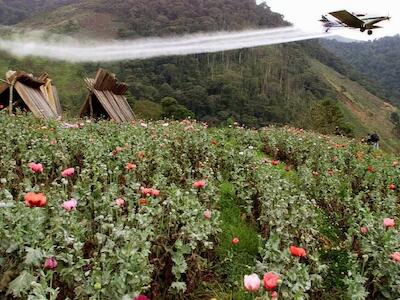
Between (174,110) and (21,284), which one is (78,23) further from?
(21,284)

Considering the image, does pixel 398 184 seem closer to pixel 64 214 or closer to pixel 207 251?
pixel 207 251

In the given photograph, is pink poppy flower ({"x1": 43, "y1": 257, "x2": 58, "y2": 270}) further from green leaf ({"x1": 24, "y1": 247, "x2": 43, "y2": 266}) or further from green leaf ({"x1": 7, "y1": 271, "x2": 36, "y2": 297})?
green leaf ({"x1": 7, "y1": 271, "x2": 36, "y2": 297})

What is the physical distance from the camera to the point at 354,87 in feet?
534

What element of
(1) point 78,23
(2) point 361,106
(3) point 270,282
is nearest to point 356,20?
(3) point 270,282

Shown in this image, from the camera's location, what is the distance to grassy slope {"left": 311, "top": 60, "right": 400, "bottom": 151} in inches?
5091

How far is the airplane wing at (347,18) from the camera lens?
10.2 meters

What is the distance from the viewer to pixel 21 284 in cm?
298

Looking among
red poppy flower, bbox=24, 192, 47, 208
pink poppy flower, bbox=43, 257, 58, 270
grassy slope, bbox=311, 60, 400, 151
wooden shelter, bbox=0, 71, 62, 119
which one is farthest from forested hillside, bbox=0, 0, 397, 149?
pink poppy flower, bbox=43, 257, 58, 270

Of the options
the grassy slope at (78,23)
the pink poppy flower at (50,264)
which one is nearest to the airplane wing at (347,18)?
the pink poppy flower at (50,264)

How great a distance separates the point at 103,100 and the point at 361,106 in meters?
137

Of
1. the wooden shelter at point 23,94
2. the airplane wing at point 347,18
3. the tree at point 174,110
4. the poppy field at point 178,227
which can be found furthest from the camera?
the tree at point 174,110

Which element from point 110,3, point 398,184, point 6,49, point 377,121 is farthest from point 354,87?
point 398,184

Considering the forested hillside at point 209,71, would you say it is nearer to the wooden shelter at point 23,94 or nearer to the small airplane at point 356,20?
the wooden shelter at point 23,94

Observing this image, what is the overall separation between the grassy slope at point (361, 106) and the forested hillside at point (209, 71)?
1825mm
